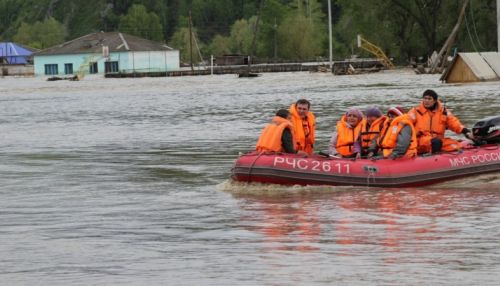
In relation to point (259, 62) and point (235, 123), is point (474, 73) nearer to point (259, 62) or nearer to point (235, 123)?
point (235, 123)

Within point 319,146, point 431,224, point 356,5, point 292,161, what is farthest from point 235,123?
point 356,5

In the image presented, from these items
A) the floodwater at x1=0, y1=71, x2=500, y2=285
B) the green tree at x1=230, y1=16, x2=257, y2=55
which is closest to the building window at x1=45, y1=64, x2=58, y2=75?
the green tree at x1=230, y1=16, x2=257, y2=55

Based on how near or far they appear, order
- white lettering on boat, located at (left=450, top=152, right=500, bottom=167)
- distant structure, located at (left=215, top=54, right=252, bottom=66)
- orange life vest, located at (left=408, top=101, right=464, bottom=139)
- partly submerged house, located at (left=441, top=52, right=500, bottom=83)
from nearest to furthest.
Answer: white lettering on boat, located at (left=450, top=152, right=500, bottom=167) → orange life vest, located at (left=408, top=101, right=464, bottom=139) → partly submerged house, located at (left=441, top=52, right=500, bottom=83) → distant structure, located at (left=215, top=54, right=252, bottom=66)

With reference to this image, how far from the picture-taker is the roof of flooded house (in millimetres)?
130250

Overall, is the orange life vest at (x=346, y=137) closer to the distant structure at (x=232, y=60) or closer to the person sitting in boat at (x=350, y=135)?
the person sitting in boat at (x=350, y=135)

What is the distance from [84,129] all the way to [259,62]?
95.3 meters

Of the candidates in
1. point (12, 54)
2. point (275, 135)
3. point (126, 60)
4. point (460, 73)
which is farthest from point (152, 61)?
point (275, 135)

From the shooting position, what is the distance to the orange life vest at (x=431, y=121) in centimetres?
1869

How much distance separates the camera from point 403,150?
17.9 m

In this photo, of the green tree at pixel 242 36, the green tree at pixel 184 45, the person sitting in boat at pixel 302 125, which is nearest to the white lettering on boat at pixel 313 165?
the person sitting in boat at pixel 302 125

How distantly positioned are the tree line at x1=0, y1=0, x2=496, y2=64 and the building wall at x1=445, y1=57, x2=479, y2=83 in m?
22.6

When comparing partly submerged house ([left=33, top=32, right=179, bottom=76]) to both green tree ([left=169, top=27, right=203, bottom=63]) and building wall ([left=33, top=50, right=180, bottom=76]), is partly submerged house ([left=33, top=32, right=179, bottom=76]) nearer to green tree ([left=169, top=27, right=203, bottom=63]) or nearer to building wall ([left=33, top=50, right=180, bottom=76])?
building wall ([left=33, top=50, right=180, bottom=76])

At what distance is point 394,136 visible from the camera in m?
18.0

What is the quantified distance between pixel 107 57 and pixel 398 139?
370 ft
